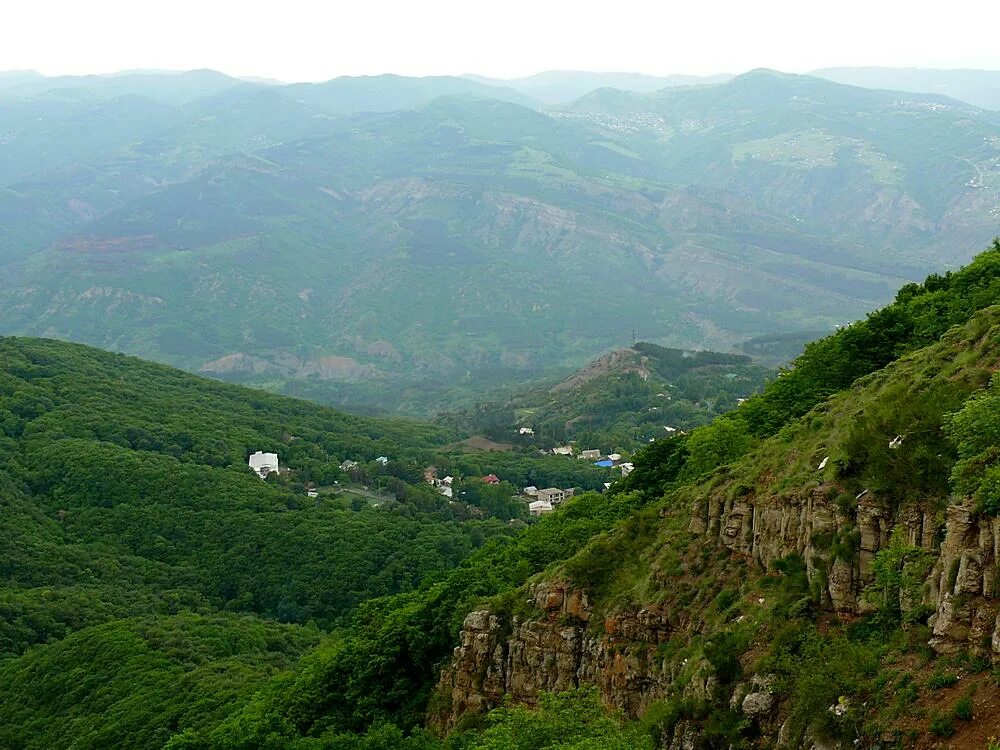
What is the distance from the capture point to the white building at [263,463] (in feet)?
424

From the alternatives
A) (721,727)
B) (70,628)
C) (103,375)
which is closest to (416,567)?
(70,628)

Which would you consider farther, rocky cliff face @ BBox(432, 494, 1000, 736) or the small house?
the small house

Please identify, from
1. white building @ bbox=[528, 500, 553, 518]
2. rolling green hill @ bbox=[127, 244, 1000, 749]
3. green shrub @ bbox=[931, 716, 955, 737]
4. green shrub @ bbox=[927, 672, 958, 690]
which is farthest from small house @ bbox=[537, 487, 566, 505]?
green shrub @ bbox=[931, 716, 955, 737]

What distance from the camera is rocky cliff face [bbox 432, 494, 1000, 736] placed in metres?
22.0

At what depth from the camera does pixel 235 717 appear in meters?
47.8

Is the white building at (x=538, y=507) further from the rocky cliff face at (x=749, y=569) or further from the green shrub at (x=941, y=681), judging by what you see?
the green shrub at (x=941, y=681)

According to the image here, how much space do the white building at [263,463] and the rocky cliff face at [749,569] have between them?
9287 centimetres

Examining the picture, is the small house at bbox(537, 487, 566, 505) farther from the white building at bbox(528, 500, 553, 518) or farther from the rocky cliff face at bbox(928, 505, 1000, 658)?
the rocky cliff face at bbox(928, 505, 1000, 658)

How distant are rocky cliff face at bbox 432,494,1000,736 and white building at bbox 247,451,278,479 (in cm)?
9287

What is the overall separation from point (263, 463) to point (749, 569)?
107 metres

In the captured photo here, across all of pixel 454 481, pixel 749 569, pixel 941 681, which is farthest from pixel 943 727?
pixel 454 481

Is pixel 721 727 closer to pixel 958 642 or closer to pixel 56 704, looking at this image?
pixel 958 642

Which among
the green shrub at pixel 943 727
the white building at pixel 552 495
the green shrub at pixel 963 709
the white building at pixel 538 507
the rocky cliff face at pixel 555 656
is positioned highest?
the green shrub at pixel 963 709

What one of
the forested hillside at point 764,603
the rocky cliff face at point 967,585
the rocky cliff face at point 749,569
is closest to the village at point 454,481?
the forested hillside at point 764,603
